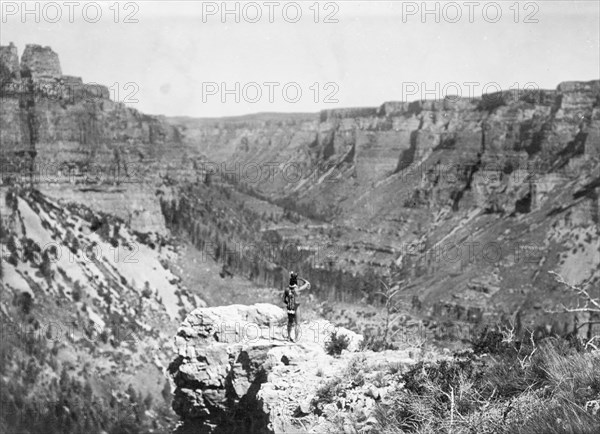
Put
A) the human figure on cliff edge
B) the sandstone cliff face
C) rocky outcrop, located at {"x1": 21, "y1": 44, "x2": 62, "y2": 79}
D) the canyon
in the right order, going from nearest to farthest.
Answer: the human figure on cliff edge → the canyon → the sandstone cliff face → rocky outcrop, located at {"x1": 21, "y1": 44, "x2": 62, "y2": 79}

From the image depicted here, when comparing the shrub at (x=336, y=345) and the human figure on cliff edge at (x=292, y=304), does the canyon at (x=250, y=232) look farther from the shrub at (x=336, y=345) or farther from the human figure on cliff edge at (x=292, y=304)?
the human figure on cliff edge at (x=292, y=304)

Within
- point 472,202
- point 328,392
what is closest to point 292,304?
point 328,392

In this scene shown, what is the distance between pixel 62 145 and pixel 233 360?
173 ft

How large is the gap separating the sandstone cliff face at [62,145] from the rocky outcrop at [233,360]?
3775cm

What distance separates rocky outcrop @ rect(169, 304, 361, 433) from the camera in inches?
530

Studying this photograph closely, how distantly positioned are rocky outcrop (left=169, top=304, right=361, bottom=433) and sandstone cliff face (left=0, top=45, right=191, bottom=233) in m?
37.8

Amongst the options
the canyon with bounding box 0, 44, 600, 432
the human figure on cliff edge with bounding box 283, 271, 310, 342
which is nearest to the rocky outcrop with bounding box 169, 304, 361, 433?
the canyon with bounding box 0, 44, 600, 432

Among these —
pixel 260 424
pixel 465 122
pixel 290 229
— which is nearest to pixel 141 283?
pixel 260 424

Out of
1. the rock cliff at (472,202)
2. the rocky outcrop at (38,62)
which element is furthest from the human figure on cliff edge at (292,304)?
the rocky outcrop at (38,62)

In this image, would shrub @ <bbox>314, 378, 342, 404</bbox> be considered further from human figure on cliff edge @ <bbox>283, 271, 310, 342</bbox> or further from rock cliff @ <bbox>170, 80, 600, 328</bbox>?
rock cliff @ <bbox>170, 80, 600, 328</bbox>

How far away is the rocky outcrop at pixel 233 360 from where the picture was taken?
1346 cm

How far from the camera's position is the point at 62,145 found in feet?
204

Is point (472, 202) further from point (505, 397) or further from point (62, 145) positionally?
point (505, 397)

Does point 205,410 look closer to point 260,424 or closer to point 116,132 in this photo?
point 260,424
